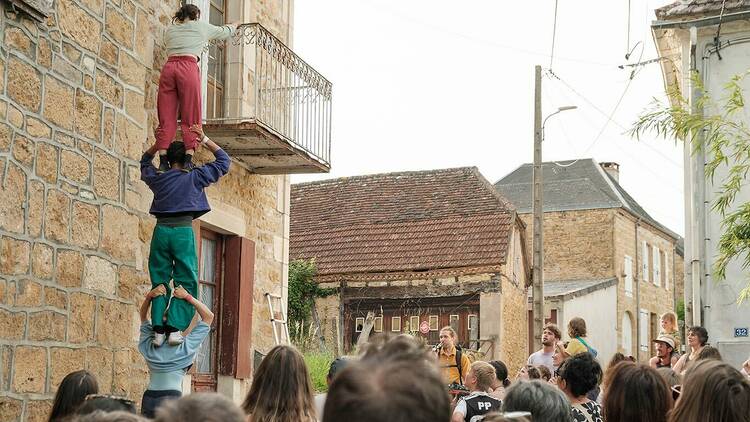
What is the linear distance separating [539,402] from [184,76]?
467 cm

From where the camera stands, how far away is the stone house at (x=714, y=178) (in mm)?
14711

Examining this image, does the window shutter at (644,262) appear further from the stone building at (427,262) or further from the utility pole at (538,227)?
the utility pole at (538,227)

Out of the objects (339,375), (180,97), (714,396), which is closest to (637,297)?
(180,97)

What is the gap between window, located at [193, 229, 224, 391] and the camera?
9.97m

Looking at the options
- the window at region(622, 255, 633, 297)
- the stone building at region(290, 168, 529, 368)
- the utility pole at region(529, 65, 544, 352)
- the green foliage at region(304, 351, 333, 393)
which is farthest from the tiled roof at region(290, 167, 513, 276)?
the window at region(622, 255, 633, 297)

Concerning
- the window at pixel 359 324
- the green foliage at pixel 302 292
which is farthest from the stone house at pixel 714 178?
the green foliage at pixel 302 292

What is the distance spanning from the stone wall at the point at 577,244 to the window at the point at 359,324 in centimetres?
1272

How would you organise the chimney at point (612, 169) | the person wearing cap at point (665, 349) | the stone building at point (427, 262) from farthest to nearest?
the chimney at point (612, 169) < the stone building at point (427, 262) < the person wearing cap at point (665, 349)

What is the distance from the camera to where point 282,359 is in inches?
180

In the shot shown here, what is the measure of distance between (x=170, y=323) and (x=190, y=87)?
2259 mm

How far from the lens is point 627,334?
120 feet

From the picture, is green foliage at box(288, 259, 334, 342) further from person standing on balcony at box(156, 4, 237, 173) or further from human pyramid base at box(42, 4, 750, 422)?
person standing on balcony at box(156, 4, 237, 173)

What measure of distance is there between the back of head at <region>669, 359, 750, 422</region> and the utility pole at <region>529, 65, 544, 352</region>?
14044 millimetres

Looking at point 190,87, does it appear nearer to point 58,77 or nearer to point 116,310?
point 58,77
